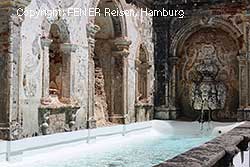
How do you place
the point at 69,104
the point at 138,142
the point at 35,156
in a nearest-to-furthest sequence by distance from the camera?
the point at 35,156 < the point at 69,104 < the point at 138,142

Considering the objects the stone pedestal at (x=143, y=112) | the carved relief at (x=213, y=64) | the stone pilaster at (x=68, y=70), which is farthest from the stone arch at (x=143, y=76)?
the stone pilaster at (x=68, y=70)

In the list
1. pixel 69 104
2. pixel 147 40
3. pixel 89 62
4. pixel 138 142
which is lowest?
pixel 138 142

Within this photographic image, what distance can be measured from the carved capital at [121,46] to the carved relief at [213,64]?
353cm

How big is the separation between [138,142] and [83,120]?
1.66 meters

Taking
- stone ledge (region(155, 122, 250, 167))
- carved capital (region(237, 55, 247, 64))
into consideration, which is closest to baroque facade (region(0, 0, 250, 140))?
carved capital (region(237, 55, 247, 64))

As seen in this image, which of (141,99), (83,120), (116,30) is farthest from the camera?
(141,99)

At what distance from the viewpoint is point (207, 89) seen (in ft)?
51.1

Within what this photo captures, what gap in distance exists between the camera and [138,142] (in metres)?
11.5

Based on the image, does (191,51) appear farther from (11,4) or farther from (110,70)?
(11,4)

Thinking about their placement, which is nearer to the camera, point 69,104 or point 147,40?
point 69,104

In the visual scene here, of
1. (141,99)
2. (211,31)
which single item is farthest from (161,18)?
(141,99)

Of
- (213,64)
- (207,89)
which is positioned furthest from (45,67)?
(213,64)

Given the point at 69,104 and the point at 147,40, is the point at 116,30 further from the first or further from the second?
the point at 69,104

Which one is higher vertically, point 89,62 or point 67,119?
point 89,62
